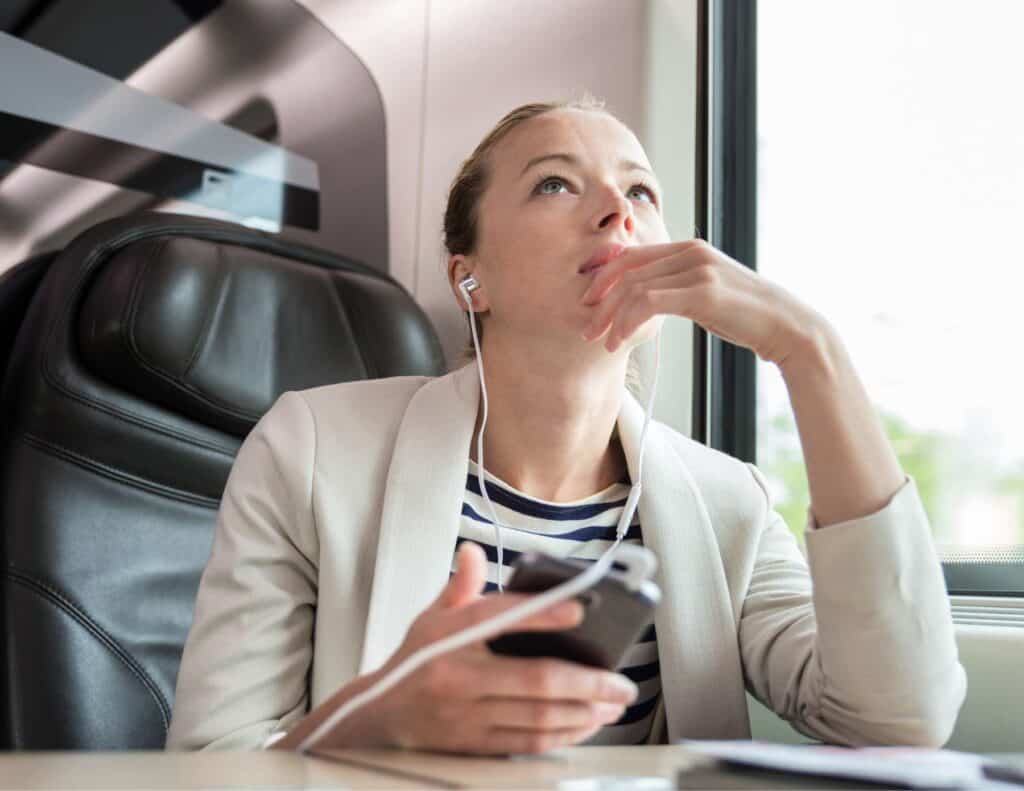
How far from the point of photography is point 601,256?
1237 mm

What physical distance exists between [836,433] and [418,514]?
0.43 meters

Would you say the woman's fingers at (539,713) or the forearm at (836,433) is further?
the forearm at (836,433)

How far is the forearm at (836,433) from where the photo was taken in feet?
3.28

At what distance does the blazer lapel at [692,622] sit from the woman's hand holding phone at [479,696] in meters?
0.44

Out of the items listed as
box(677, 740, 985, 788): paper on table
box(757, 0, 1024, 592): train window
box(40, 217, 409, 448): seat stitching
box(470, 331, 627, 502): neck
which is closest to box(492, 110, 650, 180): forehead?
box(470, 331, 627, 502): neck

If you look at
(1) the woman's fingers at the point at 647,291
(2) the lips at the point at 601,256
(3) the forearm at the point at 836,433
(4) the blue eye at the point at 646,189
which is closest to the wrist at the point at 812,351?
(3) the forearm at the point at 836,433

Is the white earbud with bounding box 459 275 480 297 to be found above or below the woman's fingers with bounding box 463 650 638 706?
above

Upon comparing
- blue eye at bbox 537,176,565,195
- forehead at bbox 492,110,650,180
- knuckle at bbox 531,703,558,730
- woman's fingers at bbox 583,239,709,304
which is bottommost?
knuckle at bbox 531,703,558,730

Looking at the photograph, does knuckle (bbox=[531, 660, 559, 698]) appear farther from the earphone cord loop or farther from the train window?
the train window

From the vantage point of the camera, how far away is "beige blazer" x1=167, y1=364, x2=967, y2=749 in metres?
1.02

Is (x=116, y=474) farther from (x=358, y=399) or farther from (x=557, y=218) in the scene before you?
(x=557, y=218)

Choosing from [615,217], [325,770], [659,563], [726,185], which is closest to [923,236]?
[726,185]

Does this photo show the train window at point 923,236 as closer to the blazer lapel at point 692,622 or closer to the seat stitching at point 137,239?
the blazer lapel at point 692,622

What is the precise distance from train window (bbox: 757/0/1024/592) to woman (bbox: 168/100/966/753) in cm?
46
